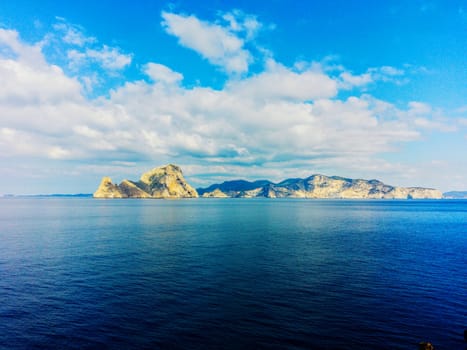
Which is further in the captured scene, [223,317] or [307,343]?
[223,317]

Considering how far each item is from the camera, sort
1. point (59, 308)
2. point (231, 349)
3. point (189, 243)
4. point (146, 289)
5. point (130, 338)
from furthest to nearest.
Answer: point (189, 243) → point (146, 289) → point (59, 308) → point (130, 338) → point (231, 349)

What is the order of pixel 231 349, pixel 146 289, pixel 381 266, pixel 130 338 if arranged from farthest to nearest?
pixel 381 266
pixel 146 289
pixel 130 338
pixel 231 349

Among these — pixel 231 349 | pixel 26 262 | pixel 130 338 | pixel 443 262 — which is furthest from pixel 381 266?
pixel 26 262

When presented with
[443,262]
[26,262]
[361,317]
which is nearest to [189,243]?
[26,262]

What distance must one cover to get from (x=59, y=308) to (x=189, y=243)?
42158 mm

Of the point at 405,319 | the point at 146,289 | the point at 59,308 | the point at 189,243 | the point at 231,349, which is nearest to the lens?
the point at 231,349

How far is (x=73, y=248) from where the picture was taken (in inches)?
2613

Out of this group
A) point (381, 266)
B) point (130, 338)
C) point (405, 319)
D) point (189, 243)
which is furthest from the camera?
point (189, 243)

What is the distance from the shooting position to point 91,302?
34438 millimetres

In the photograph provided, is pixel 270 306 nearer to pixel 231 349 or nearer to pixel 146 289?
pixel 231 349

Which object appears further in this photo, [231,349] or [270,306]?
[270,306]

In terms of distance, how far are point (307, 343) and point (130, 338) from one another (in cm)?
1607

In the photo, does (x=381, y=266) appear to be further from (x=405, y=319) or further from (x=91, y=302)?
(x=91, y=302)

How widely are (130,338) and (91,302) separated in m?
11.1
